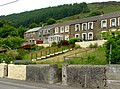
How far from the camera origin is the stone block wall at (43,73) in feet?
85.1

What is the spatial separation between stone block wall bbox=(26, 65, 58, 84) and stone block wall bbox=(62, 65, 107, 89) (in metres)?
1.45

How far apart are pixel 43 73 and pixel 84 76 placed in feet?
18.2

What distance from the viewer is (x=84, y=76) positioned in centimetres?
2245

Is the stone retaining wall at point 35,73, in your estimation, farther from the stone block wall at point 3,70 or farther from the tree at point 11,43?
the tree at point 11,43

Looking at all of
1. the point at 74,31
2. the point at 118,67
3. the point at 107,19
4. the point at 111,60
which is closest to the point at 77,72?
the point at 111,60

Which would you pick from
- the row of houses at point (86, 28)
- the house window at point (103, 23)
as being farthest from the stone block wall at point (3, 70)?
the house window at point (103, 23)

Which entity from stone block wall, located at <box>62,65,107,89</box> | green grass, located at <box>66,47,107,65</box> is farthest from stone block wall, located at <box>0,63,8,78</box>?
stone block wall, located at <box>62,65,107,89</box>

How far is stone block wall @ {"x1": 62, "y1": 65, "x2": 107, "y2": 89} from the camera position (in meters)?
21.1

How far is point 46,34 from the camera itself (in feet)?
302

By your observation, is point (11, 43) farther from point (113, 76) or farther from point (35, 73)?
point (113, 76)

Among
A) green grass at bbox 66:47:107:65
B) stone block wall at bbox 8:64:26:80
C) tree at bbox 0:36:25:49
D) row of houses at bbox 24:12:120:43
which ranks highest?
row of houses at bbox 24:12:120:43

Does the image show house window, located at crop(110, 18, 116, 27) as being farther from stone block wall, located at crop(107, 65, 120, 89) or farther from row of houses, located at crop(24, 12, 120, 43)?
stone block wall, located at crop(107, 65, 120, 89)

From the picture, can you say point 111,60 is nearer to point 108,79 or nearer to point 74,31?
point 108,79

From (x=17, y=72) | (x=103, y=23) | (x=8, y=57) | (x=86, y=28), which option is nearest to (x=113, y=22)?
(x=103, y=23)
